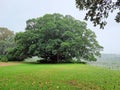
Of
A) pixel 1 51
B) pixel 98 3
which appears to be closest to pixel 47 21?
pixel 1 51

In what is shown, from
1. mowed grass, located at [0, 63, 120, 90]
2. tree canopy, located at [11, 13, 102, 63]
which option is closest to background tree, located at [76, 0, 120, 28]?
mowed grass, located at [0, 63, 120, 90]

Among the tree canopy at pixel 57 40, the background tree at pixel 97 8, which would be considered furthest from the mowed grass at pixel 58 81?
the tree canopy at pixel 57 40

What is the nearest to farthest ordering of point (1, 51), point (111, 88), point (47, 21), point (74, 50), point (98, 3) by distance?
point (111, 88), point (98, 3), point (74, 50), point (47, 21), point (1, 51)

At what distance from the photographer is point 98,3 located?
35.5ft

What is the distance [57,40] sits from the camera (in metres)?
38.3

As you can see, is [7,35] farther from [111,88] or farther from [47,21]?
[111,88]

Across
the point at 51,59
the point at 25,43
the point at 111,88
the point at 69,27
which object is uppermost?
the point at 69,27

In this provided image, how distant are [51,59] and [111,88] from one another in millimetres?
32534

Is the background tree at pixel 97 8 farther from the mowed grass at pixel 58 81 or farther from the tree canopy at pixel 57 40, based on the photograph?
→ the tree canopy at pixel 57 40

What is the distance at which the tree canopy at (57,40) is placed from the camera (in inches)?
1500

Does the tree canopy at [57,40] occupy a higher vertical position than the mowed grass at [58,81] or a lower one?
higher

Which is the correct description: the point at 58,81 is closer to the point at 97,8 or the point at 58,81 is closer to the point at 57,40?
the point at 97,8

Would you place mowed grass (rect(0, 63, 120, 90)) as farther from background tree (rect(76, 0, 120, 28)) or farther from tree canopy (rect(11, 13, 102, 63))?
tree canopy (rect(11, 13, 102, 63))

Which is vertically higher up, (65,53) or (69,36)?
(69,36)
